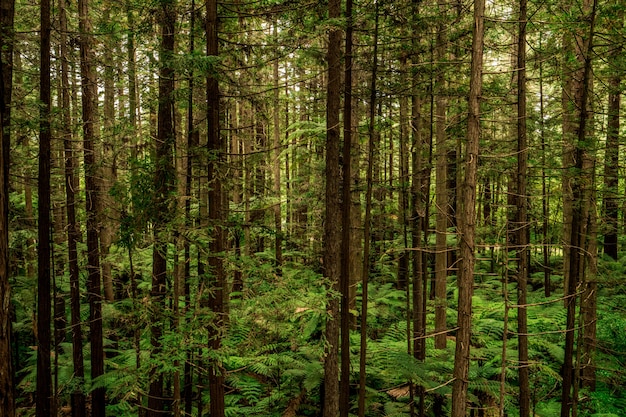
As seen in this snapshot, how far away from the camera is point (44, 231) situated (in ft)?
28.1

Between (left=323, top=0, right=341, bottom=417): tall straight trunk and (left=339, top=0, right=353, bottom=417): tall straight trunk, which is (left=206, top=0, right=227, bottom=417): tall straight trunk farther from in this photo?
(left=339, top=0, right=353, bottom=417): tall straight trunk

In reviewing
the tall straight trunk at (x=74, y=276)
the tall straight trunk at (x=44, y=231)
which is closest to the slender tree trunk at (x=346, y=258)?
the tall straight trunk at (x=44, y=231)

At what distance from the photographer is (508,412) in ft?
32.1

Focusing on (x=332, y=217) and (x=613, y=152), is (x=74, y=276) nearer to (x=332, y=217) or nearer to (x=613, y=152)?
(x=332, y=217)

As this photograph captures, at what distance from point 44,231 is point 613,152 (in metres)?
12.7

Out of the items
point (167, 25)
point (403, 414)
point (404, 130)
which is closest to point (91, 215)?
point (167, 25)

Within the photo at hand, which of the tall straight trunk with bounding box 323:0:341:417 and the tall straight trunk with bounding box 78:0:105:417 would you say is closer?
the tall straight trunk with bounding box 323:0:341:417

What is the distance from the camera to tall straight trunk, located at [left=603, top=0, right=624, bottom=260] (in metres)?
7.97

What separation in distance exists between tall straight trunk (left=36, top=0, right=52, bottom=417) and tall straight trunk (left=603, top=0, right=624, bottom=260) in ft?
33.2

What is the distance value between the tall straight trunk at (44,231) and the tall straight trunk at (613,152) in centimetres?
1013

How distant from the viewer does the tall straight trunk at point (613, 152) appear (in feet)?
26.1

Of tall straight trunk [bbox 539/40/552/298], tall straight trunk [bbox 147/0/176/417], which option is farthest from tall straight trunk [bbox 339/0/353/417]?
tall straight trunk [bbox 539/40/552/298]

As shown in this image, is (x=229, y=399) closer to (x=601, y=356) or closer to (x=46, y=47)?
(x=46, y=47)

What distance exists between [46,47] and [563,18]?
378 inches
